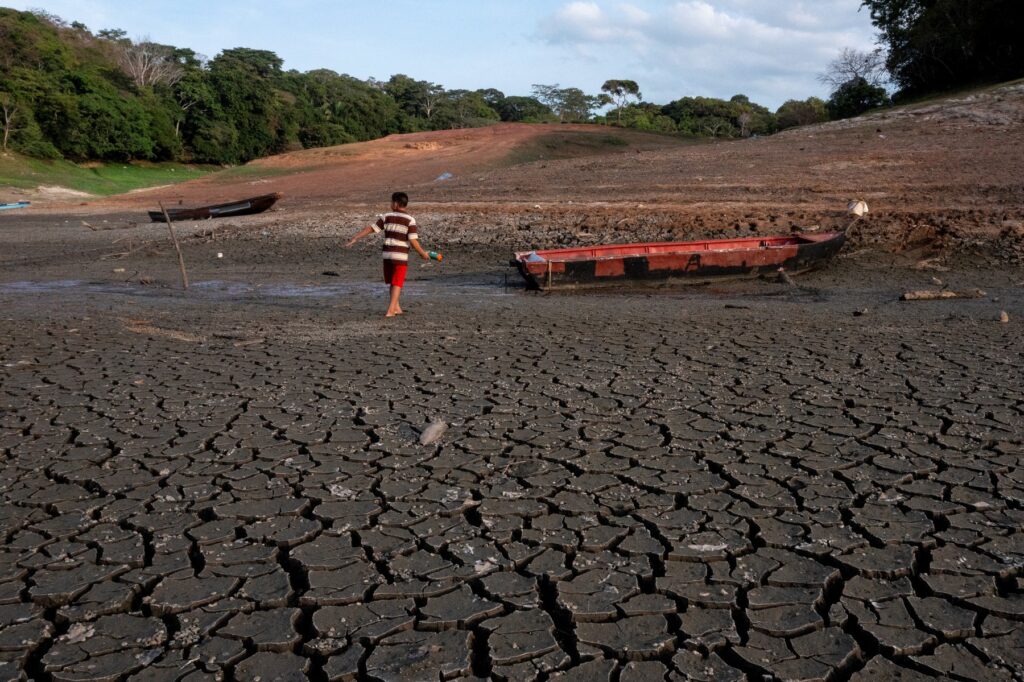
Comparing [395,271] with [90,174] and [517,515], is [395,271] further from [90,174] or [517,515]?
[90,174]

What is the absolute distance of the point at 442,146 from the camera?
39906 mm

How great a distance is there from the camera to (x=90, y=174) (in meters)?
39.7

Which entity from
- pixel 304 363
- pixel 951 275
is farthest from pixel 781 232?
pixel 304 363

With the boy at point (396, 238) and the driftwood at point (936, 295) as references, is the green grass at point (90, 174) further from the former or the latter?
the driftwood at point (936, 295)

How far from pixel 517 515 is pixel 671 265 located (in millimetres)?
8618

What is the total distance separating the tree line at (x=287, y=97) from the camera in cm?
3316

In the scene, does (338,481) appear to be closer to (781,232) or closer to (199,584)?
(199,584)

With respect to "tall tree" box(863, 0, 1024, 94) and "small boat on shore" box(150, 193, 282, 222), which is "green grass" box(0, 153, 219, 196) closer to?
"small boat on shore" box(150, 193, 282, 222)

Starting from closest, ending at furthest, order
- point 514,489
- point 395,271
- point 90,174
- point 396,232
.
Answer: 1. point 514,489
2. point 396,232
3. point 395,271
4. point 90,174

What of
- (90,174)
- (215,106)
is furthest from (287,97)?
(90,174)

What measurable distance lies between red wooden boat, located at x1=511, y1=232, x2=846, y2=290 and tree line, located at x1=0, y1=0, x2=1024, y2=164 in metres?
22.1

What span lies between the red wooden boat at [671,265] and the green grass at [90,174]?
27.8 metres

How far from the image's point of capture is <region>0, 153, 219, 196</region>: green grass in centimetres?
3409

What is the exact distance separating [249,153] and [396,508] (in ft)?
172
